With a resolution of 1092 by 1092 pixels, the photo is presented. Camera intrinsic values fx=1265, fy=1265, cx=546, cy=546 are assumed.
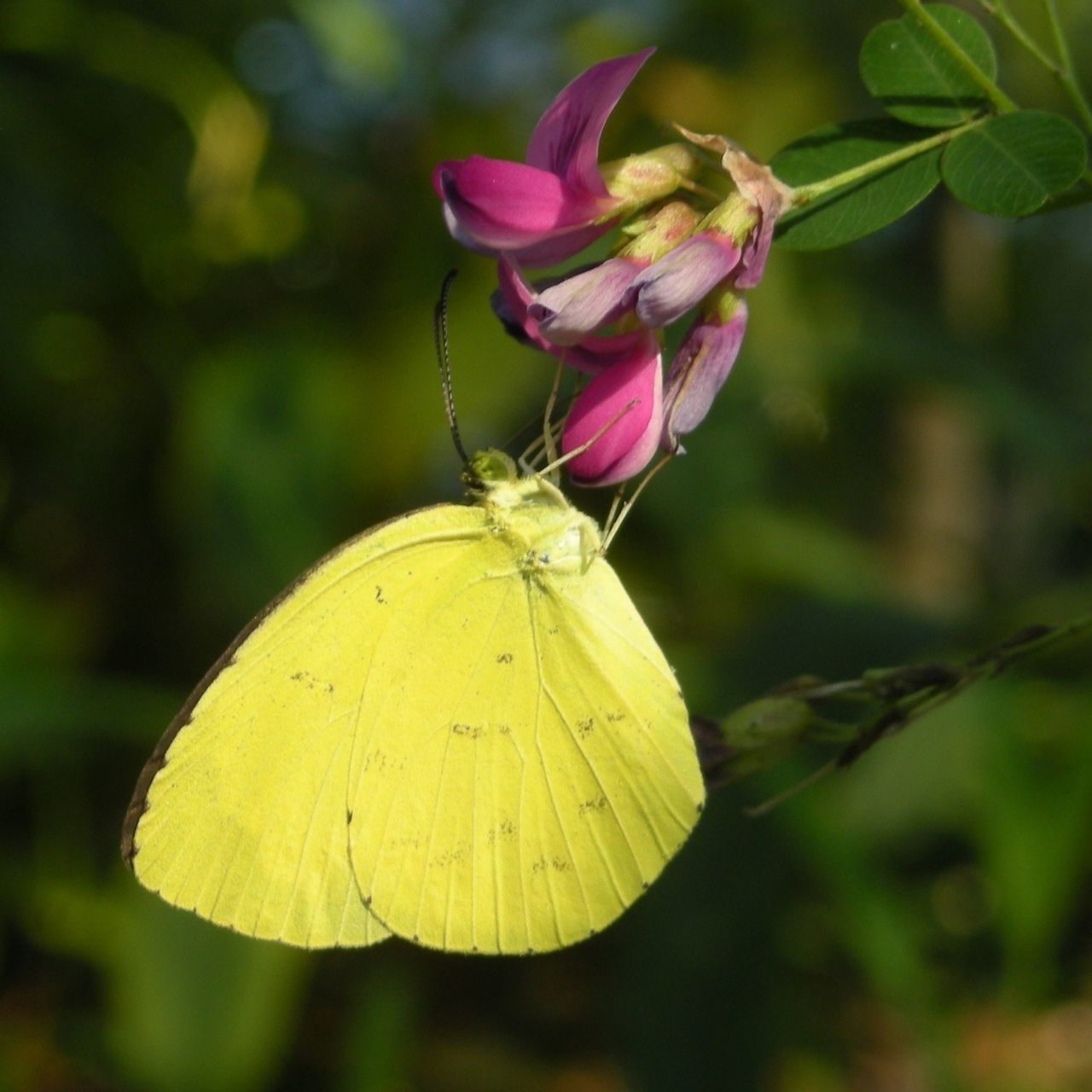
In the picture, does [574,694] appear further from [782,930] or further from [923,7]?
[782,930]

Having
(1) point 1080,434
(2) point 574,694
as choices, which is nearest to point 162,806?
(2) point 574,694

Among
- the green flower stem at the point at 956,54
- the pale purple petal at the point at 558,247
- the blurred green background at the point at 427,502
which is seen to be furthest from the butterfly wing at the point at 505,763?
the blurred green background at the point at 427,502

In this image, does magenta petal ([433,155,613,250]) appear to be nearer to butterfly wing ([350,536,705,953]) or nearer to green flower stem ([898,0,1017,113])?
green flower stem ([898,0,1017,113])

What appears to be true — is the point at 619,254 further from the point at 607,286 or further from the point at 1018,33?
the point at 1018,33

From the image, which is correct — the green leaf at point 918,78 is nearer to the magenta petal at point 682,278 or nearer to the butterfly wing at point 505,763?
the magenta petal at point 682,278

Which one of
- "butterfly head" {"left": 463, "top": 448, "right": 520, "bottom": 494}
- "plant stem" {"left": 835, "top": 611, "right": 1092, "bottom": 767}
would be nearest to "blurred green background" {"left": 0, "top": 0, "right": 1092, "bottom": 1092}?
"butterfly head" {"left": 463, "top": 448, "right": 520, "bottom": 494}

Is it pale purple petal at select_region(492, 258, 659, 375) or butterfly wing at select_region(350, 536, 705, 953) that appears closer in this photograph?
pale purple petal at select_region(492, 258, 659, 375)
